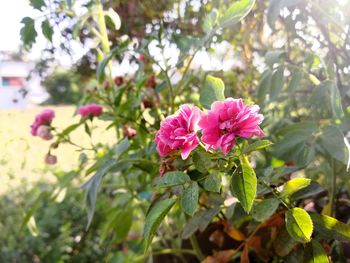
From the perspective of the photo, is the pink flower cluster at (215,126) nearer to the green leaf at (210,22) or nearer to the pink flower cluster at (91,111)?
the green leaf at (210,22)

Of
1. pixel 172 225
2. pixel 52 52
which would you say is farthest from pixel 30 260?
pixel 52 52

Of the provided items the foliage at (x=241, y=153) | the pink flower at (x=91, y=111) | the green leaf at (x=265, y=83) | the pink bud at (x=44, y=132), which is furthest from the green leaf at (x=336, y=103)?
the pink bud at (x=44, y=132)

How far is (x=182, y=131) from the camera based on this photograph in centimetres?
48

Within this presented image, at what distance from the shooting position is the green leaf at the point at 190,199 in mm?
505

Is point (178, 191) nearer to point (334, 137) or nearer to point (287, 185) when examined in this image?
point (287, 185)

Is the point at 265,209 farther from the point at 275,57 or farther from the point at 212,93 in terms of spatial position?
the point at 275,57

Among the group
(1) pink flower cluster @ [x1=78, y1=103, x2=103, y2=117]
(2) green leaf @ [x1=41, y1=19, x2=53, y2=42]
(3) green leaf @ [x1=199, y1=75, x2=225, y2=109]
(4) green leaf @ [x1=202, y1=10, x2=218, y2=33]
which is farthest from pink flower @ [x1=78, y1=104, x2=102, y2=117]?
(3) green leaf @ [x1=199, y1=75, x2=225, y2=109]

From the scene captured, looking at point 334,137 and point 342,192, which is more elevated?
point 334,137

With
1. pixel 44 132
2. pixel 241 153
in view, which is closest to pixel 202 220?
pixel 241 153

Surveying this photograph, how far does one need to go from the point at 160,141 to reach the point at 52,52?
812mm

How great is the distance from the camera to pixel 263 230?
0.87 meters

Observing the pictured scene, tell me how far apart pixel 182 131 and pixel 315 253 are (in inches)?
8.8

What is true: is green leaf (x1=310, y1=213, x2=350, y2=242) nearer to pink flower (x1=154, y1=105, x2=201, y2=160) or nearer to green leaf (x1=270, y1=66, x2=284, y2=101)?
pink flower (x1=154, y1=105, x2=201, y2=160)

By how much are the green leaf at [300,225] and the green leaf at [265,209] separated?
3 cm
